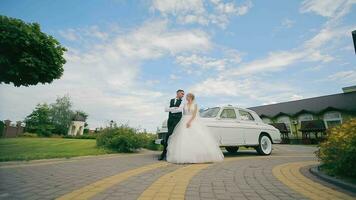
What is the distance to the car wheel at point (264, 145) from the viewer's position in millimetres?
9508

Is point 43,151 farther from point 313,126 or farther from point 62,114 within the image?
point 62,114

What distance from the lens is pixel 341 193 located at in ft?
11.3

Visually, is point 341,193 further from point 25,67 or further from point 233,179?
point 25,67

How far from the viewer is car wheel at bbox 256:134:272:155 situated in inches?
374

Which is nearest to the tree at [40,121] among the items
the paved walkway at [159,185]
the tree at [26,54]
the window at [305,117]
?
the tree at [26,54]

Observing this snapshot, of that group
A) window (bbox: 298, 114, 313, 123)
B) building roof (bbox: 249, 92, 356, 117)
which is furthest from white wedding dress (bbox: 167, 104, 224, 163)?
window (bbox: 298, 114, 313, 123)

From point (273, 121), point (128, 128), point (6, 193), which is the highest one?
point (273, 121)

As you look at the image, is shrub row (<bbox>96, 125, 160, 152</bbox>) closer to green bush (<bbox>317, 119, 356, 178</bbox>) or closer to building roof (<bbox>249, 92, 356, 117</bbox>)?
green bush (<bbox>317, 119, 356, 178</bbox>)

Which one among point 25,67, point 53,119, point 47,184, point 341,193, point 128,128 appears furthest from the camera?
point 53,119

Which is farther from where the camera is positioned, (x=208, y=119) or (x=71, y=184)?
(x=208, y=119)

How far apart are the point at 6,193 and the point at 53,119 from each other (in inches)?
2480

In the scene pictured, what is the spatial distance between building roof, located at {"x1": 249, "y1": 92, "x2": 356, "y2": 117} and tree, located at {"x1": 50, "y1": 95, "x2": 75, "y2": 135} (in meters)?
47.4

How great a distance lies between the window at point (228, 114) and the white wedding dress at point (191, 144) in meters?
1.86

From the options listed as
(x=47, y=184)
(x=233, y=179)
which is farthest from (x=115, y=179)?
(x=233, y=179)
